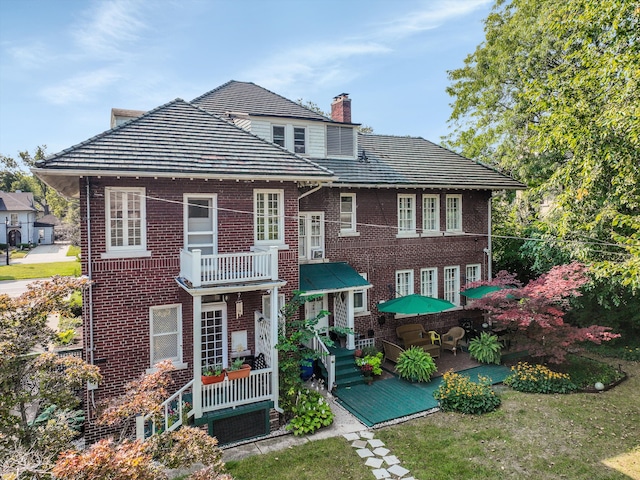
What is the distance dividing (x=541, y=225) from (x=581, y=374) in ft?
18.5

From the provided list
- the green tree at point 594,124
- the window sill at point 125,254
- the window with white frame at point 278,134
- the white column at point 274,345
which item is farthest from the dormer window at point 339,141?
the window sill at point 125,254

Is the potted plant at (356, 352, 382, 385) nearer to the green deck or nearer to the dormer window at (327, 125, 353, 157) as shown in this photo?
the green deck

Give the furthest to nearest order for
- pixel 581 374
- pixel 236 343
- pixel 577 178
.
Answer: pixel 581 374
pixel 577 178
pixel 236 343

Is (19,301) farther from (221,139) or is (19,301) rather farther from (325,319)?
(325,319)

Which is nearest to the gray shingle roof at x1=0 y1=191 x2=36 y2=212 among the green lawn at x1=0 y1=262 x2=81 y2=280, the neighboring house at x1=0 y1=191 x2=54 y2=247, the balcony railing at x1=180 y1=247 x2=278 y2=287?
the neighboring house at x1=0 y1=191 x2=54 y2=247

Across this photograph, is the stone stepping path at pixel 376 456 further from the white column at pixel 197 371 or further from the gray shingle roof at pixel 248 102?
the gray shingle roof at pixel 248 102

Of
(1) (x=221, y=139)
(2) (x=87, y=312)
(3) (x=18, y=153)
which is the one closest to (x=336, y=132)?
(1) (x=221, y=139)

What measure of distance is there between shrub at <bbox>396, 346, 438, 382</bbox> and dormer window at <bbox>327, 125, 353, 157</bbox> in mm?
A: 8774

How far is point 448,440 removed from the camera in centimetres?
1032

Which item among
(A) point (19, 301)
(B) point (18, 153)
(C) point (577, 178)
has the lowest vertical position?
(A) point (19, 301)

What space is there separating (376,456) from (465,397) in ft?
12.6

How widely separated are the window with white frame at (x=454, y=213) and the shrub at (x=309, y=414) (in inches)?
424

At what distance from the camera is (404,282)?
17688 millimetres

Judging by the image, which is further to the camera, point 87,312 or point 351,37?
point 351,37
